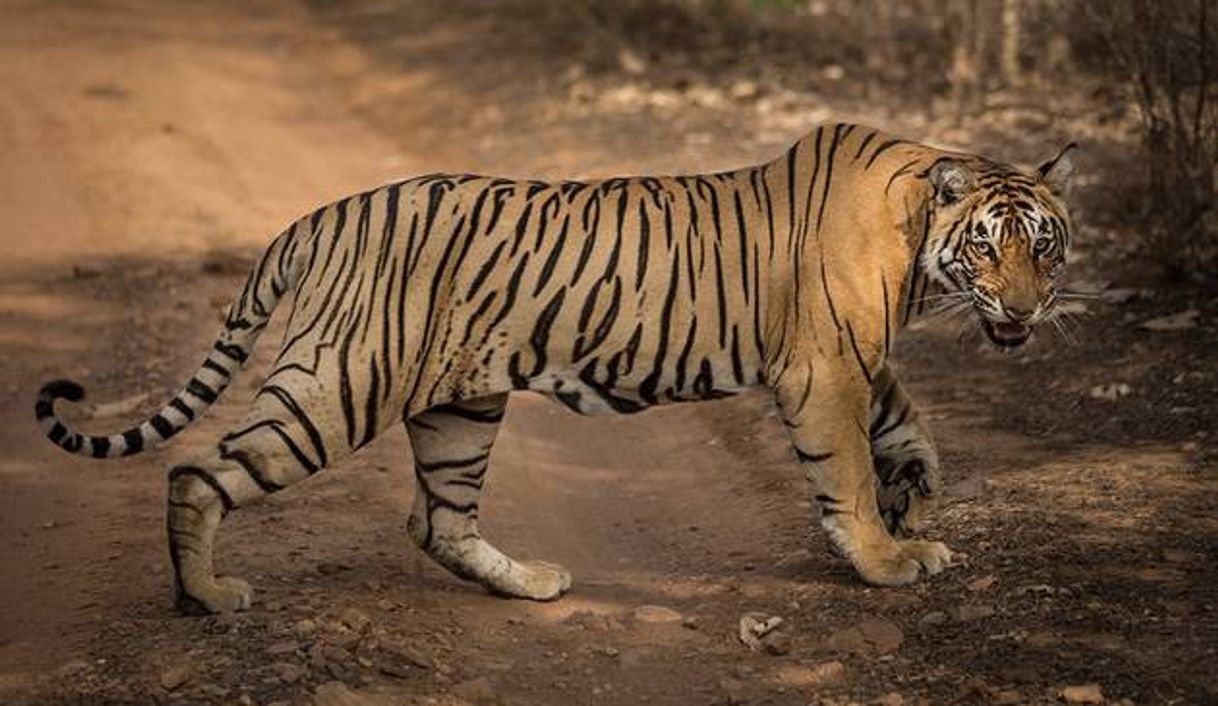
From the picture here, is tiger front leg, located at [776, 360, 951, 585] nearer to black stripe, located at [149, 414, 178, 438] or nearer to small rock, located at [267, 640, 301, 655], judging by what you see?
small rock, located at [267, 640, 301, 655]

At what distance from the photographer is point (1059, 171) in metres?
6.21

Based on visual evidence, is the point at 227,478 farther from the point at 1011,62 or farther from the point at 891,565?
the point at 1011,62

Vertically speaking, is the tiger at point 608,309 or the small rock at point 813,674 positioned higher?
the tiger at point 608,309

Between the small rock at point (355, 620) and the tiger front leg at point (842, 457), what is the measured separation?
148cm

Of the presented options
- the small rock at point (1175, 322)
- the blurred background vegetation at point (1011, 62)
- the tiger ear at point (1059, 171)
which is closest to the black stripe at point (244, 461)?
the tiger ear at point (1059, 171)

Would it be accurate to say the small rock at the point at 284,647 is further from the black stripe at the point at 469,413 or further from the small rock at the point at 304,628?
the black stripe at the point at 469,413

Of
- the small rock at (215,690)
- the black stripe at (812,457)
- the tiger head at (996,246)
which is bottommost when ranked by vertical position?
the small rock at (215,690)

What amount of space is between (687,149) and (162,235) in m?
3.44

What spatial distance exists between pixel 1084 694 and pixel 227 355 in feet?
9.24

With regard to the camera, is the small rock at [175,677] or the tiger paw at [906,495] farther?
the tiger paw at [906,495]

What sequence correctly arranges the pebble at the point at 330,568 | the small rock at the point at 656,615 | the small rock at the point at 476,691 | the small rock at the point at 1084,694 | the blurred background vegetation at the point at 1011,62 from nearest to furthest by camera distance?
the small rock at the point at 1084,694 → the small rock at the point at 476,691 → the small rock at the point at 656,615 → the pebble at the point at 330,568 → the blurred background vegetation at the point at 1011,62

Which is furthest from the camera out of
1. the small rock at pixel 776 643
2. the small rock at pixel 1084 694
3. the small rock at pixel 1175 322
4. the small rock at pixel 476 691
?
the small rock at pixel 1175 322

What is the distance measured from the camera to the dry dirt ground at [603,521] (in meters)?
5.69

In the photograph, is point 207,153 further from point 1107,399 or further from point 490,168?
point 1107,399
